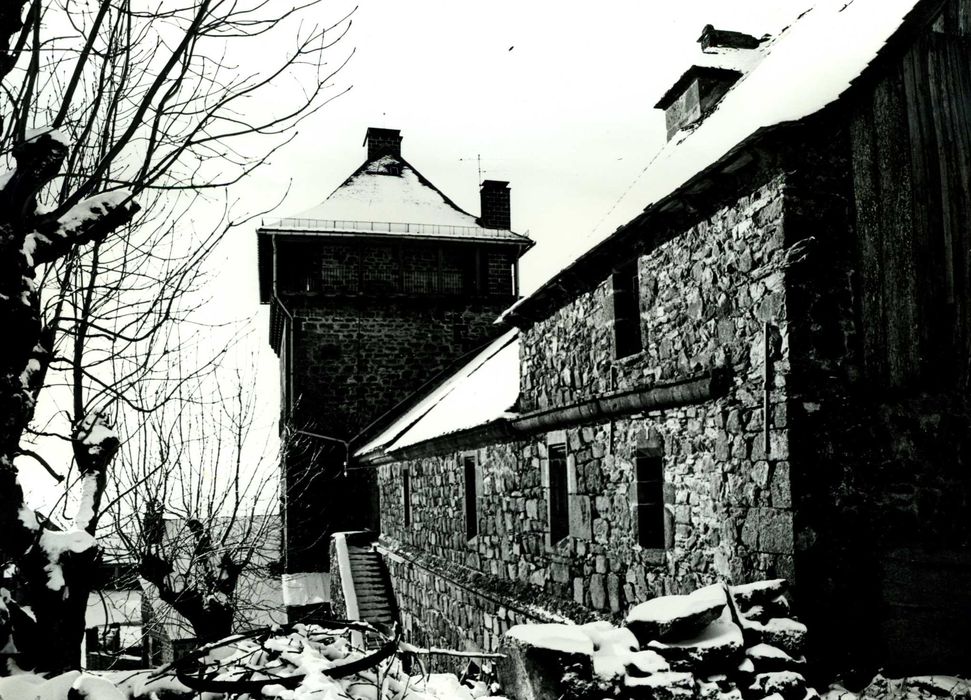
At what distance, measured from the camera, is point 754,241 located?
6.12m

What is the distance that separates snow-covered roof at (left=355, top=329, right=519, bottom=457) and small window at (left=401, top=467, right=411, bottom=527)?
625 millimetres

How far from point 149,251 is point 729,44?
7.91 meters

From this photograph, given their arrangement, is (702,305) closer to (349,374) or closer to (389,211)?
(349,374)

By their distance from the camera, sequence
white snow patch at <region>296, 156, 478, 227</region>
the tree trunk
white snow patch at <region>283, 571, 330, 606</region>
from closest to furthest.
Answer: the tree trunk < white snow patch at <region>283, 571, 330, 606</region> < white snow patch at <region>296, 156, 478, 227</region>

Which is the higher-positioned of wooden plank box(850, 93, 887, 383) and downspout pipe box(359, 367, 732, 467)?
wooden plank box(850, 93, 887, 383)

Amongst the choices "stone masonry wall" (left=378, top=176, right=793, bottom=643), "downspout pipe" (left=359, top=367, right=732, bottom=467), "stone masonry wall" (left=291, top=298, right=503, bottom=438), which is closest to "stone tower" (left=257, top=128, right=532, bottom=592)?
"stone masonry wall" (left=291, top=298, right=503, bottom=438)

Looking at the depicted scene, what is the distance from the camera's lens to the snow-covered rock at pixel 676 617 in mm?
5289

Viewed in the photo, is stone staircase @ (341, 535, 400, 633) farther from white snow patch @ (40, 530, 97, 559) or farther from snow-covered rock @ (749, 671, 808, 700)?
white snow patch @ (40, 530, 97, 559)

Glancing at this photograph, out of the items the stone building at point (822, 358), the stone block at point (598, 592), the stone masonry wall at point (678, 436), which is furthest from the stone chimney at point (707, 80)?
the stone block at point (598, 592)

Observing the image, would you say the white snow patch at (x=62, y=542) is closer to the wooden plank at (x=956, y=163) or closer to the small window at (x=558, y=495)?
the small window at (x=558, y=495)

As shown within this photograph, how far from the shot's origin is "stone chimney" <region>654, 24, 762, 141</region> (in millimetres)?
9547

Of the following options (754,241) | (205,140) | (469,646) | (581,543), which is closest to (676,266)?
(754,241)

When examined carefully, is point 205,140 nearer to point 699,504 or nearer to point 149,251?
point 149,251

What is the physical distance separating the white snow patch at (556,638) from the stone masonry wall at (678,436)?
153 centimetres
